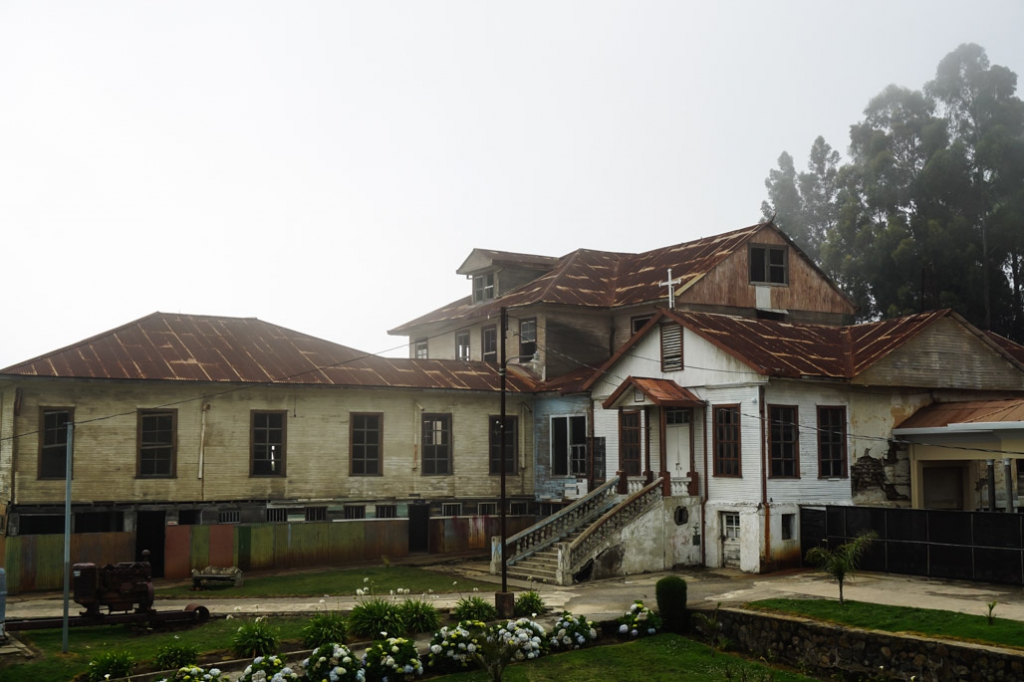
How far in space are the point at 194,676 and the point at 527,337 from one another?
25.0 meters

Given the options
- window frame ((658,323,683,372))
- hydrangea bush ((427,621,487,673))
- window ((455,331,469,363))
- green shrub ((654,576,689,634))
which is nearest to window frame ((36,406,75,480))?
hydrangea bush ((427,621,487,673))

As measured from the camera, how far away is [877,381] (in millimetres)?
31312

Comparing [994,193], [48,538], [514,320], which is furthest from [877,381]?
[994,193]

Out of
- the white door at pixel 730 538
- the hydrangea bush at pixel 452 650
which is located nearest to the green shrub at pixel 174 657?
the hydrangea bush at pixel 452 650

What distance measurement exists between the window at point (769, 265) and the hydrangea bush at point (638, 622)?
20184 millimetres

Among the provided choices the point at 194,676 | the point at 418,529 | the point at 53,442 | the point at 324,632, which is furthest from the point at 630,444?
the point at 194,676

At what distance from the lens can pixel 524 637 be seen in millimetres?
20234

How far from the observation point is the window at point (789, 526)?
96.7 feet

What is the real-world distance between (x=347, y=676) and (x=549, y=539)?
1334 centimetres

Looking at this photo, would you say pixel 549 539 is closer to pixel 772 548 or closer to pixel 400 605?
pixel 772 548

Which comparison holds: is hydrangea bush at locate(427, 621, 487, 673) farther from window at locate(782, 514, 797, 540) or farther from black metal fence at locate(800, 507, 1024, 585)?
black metal fence at locate(800, 507, 1024, 585)

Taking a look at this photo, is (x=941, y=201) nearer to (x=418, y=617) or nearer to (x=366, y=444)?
(x=366, y=444)

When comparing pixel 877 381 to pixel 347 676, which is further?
pixel 877 381

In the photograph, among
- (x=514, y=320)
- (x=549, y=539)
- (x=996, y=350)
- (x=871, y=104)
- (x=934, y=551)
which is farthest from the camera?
(x=871, y=104)
